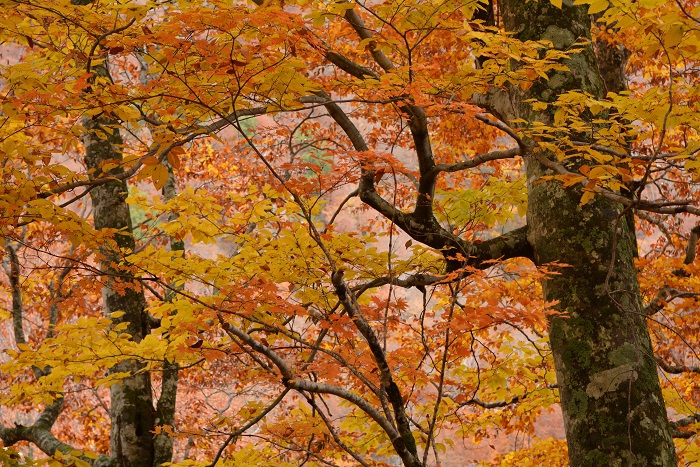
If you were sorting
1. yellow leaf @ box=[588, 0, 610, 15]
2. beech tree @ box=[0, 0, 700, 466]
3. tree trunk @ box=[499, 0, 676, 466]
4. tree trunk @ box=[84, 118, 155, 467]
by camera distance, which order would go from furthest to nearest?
tree trunk @ box=[84, 118, 155, 467]
tree trunk @ box=[499, 0, 676, 466]
beech tree @ box=[0, 0, 700, 466]
yellow leaf @ box=[588, 0, 610, 15]

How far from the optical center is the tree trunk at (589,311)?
10.5ft

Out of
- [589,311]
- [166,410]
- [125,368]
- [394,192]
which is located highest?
[394,192]

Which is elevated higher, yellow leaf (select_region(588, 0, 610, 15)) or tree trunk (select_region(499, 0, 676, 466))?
yellow leaf (select_region(588, 0, 610, 15))

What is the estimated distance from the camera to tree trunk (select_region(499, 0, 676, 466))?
3.19 metres

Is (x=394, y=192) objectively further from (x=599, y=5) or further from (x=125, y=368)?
(x=125, y=368)

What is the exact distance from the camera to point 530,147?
12.0 ft

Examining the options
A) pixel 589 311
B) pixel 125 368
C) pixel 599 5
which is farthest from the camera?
pixel 125 368

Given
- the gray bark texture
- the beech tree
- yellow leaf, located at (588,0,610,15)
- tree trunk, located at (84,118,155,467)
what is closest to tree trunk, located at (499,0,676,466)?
the beech tree

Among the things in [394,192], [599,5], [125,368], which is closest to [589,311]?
[394,192]

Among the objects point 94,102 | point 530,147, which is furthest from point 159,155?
point 530,147

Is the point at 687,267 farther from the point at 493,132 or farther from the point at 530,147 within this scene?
the point at 493,132

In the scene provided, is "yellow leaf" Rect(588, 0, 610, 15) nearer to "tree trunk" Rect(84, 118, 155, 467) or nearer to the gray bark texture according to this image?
the gray bark texture

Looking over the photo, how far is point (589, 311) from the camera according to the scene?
3432mm

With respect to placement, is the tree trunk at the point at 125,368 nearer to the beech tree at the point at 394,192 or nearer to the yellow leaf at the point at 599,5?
the beech tree at the point at 394,192
